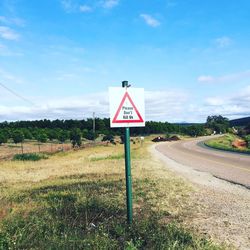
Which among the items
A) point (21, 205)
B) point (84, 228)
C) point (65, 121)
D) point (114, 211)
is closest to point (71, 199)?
point (21, 205)

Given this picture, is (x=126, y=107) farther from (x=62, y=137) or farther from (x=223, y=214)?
(x=62, y=137)

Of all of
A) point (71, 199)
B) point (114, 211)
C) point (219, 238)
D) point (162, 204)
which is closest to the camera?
point (219, 238)

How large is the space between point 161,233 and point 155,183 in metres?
6.37

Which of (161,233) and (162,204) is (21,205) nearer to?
(162,204)

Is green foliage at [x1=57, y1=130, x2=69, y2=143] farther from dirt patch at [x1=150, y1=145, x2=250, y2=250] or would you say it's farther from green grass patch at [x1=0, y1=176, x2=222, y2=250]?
green grass patch at [x1=0, y1=176, x2=222, y2=250]

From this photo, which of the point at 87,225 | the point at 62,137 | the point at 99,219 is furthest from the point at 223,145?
the point at 87,225

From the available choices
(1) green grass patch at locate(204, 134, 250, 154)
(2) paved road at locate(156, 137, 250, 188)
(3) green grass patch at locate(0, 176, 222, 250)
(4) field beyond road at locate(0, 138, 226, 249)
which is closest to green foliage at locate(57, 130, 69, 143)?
(1) green grass patch at locate(204, 134, 250, 154)

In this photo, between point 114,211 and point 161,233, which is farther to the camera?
point 114,211

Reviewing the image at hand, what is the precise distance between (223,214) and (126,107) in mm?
3321

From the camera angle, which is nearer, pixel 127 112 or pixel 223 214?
pixel 127 112

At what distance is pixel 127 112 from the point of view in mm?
7223

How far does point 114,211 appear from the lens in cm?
877

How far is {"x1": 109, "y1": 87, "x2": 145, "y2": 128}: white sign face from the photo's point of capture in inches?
279

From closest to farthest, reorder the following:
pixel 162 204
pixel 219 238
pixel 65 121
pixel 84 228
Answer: pixel 219 238, pixel 84 228, pixel 162 204, pixel 65 121
